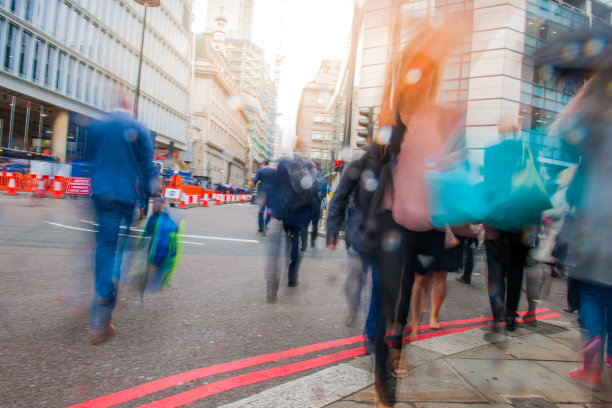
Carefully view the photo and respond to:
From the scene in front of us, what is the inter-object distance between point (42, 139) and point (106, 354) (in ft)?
99.9

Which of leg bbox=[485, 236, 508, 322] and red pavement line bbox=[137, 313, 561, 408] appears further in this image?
leg bbox=[485, 236, 508, 322]

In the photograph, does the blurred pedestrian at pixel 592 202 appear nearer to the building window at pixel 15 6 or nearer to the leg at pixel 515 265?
the leg at pixel 515 265

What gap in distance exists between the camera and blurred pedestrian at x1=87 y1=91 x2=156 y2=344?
2.90 metres

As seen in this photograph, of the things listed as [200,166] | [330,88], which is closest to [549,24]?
[200,166]

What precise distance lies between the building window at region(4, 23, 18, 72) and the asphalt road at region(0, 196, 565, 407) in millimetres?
21185

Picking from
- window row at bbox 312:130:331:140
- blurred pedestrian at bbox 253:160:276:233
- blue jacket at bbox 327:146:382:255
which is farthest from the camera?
window row at bbox 312:130:331:140

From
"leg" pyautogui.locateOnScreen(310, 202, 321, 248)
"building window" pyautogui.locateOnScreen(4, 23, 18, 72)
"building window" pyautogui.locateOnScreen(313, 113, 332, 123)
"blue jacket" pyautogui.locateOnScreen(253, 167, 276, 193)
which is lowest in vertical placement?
"leg" pyautogui.locateOnScreen(310, 202, 321, 248)

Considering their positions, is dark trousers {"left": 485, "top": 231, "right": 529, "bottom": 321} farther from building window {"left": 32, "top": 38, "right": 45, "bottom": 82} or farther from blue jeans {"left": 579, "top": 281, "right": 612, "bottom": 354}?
building window {"left": 32, "top": 38, "right": 45, "bottom": 82}

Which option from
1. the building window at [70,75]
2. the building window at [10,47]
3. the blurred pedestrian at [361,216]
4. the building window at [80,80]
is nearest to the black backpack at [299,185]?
the blurred pedestrian at [361,216]

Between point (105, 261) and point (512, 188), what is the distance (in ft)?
9.82

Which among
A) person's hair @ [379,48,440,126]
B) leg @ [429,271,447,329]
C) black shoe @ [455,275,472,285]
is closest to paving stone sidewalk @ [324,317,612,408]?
leg @ [429,271,447,329]

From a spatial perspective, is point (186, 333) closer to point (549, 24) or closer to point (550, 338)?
point (550, 338)

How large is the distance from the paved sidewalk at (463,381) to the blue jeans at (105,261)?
136 centimetres

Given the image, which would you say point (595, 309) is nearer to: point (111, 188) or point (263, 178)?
point (111, 188)
